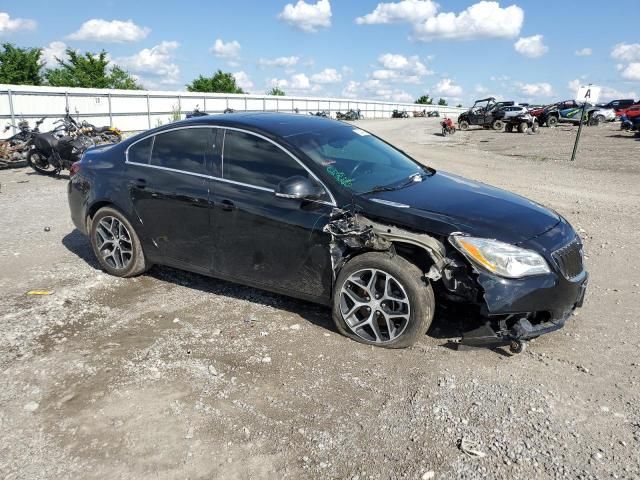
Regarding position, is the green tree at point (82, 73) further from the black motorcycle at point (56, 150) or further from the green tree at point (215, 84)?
the black motorcycle at point (56, 150)

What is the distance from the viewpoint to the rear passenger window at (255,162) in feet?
13.6

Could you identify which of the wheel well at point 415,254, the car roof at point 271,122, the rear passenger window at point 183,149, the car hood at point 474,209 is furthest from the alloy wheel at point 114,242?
the wheel well at point 415,254

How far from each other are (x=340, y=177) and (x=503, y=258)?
54.8 inches

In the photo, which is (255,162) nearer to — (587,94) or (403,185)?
(403,185)

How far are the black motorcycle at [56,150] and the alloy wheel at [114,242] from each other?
757cm

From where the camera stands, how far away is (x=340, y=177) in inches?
161

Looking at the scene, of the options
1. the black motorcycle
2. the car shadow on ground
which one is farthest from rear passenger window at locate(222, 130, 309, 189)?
the black motorcycle

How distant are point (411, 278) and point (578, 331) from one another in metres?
1.64

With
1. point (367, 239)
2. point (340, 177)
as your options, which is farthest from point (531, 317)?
point (340, 177)

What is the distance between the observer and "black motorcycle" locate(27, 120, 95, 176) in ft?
39.6

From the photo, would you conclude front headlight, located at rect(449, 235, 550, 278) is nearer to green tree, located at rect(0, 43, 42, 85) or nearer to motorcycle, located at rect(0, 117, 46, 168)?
motorcycle, located at rect(0, 117, 46, 168)

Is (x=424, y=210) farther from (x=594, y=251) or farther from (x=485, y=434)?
(x=594, y=251)

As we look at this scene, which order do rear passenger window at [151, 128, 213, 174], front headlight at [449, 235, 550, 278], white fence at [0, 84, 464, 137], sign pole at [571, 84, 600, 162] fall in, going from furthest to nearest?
white fence at [0, 84, 464, 137], sign pole at [571, 84, 600, 162], rear passenger window at [151, 128, 213, 174], front headlight at [449, 235, 550, 278]

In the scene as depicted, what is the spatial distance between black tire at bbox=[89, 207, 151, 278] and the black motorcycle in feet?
24.6
